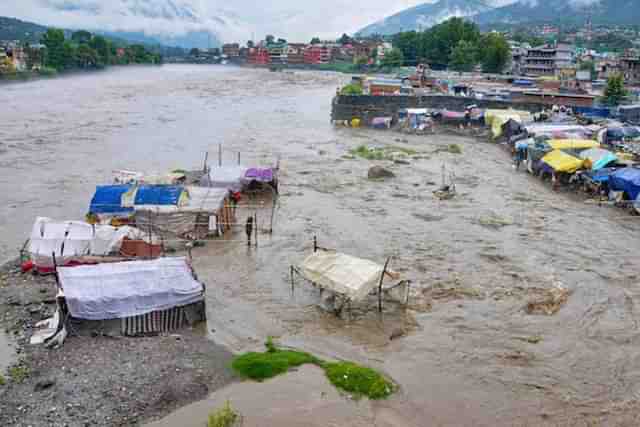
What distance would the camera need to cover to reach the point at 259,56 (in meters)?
140

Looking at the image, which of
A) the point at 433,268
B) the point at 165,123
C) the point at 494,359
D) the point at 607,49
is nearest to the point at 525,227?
the point at 433,268

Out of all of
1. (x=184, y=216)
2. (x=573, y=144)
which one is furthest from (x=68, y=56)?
(x=184, y=216)

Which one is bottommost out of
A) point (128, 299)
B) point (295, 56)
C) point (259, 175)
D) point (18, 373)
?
point (18, 373)

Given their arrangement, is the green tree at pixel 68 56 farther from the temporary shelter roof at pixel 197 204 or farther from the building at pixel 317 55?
the temporary shelter roof at pixel 197 204

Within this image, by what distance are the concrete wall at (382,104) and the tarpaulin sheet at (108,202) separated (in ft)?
94.7

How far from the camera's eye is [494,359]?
1158 centimetres

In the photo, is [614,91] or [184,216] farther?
[614,91]

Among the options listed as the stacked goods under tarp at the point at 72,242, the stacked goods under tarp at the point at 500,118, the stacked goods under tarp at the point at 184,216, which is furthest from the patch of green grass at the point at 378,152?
the stacked goods under tarp at the point at 72,242

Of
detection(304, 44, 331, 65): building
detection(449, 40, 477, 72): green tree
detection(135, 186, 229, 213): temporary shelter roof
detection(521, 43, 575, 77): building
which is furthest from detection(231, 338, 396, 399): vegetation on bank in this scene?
detection(304, 44, 331, 65): building

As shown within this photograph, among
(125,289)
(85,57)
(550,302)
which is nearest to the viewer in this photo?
(125,289)

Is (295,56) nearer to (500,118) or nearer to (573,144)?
(500,118)

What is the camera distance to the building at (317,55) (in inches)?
5108

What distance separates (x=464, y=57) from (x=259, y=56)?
7426 cm

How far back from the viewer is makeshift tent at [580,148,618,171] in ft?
77.3
